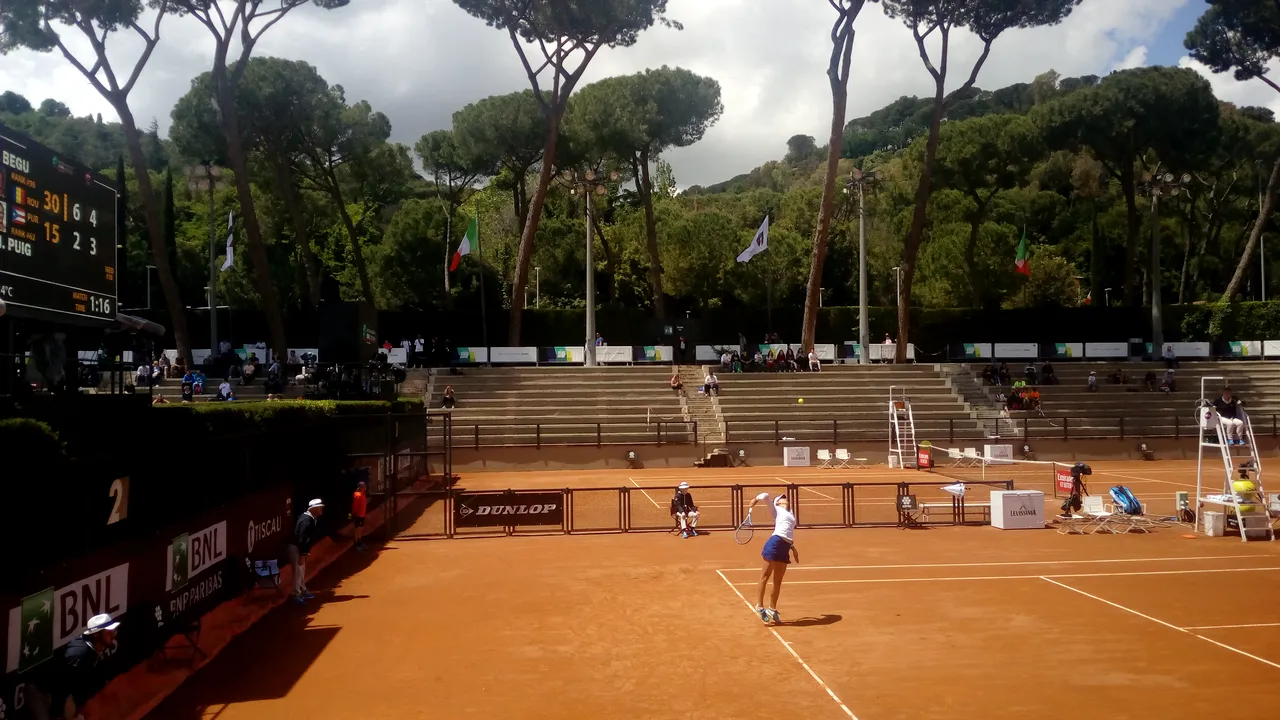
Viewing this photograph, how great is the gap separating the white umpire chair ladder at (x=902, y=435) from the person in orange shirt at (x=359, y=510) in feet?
68.4

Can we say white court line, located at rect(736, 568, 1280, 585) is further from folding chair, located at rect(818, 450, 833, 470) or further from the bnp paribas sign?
folding chair, located at rect(818, 450, 833, 470)

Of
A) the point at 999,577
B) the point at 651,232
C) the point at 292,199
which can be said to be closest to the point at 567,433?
the point at 651,232

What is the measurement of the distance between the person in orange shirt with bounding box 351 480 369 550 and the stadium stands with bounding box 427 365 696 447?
16.4 m

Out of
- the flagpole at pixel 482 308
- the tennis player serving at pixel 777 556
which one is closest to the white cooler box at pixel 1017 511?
the tennis player serving at pixel 777 556

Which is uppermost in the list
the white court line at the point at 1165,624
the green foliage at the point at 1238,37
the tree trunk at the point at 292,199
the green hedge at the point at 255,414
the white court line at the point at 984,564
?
the green foliage at the point at 1238,37

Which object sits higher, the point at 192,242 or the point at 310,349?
the point at 192,242

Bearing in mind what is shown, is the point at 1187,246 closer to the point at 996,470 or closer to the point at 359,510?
the point at 996,470

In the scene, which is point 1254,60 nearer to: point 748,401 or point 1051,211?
point 1051,211

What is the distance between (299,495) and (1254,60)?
180ft

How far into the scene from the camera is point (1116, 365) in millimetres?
47500

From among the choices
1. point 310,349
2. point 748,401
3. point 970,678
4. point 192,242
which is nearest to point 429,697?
point 970,678

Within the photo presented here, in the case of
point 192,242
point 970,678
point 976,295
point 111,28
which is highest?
point 111,28

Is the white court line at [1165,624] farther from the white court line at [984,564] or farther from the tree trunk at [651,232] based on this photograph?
the tree trunk at [651,232]

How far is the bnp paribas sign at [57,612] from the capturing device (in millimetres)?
7691
